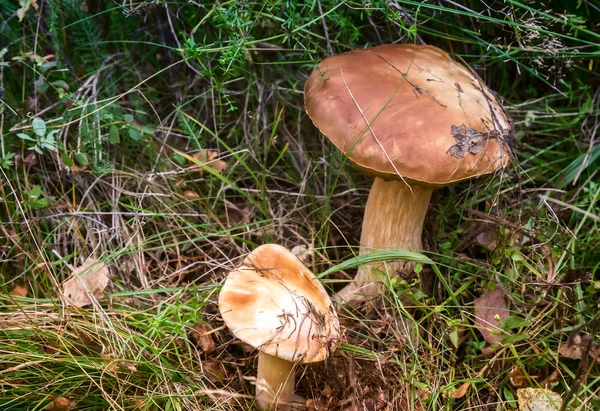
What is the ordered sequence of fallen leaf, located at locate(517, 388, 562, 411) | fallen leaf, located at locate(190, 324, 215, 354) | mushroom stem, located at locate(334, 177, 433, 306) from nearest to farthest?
fallen leaf, located at locate(517, 388, 562, 411)
fallen leaf, located at locate(190, 324, 215, 354)
mushroom stem, located at locate(334, 177, 433, 306)

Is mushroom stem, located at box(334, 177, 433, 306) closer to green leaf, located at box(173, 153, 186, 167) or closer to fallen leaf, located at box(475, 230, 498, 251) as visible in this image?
fallen leaf, located at box(475, 230, 498, 251)

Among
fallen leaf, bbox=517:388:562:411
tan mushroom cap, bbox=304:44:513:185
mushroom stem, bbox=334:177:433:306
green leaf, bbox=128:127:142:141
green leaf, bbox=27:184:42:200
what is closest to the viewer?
tan mushroom cap, bbox=304:44:513:185

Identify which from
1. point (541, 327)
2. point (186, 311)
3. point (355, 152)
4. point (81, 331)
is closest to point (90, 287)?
point (81, 331)

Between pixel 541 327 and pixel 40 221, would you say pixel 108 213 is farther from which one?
pixel 541 327

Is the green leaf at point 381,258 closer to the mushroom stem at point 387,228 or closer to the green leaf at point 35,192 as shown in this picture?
the mushroom stem at point 387,228

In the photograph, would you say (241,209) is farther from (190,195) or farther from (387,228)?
(387,228)

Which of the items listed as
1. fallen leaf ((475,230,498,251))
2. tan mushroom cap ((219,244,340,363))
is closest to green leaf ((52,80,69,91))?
tan mushroom cap ((219,244,340,363))
